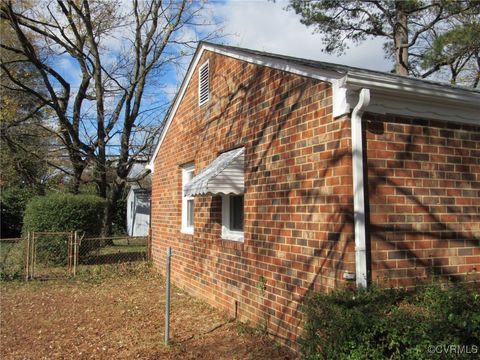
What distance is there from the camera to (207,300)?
776 cm

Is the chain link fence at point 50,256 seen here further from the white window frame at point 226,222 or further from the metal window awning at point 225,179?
the metal window awning at point 225,179

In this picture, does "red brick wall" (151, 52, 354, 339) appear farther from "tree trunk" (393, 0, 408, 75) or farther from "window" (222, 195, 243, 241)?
"tree trunk" (393, 0, 408, 75)

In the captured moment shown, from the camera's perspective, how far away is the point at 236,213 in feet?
23.9

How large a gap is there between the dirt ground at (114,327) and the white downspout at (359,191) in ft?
4.85

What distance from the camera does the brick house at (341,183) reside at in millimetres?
4391

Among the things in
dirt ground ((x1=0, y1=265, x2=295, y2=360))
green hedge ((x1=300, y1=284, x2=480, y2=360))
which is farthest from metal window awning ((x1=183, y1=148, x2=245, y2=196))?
green hedge ((x1=300, y1=284, x2=480, y2=360))

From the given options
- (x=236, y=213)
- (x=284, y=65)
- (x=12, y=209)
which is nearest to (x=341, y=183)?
(x=284, y=65)

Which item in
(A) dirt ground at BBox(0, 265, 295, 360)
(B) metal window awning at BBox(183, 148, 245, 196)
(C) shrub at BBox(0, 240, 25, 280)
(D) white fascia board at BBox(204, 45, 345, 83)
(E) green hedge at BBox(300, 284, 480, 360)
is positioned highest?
(D) white fascia board at BBox(204, 45, 345, 83)

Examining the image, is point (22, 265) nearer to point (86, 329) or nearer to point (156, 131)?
point (86, 329)

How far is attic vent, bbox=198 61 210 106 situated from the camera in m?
8.64

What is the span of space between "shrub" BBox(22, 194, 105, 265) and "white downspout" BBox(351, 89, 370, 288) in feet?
34.6

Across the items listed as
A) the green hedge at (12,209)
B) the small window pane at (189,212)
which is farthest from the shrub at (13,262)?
the green hedge at (12,209)

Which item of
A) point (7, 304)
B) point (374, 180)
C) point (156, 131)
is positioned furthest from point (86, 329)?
point (156, 131)

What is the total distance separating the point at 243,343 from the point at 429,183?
2.98 m
